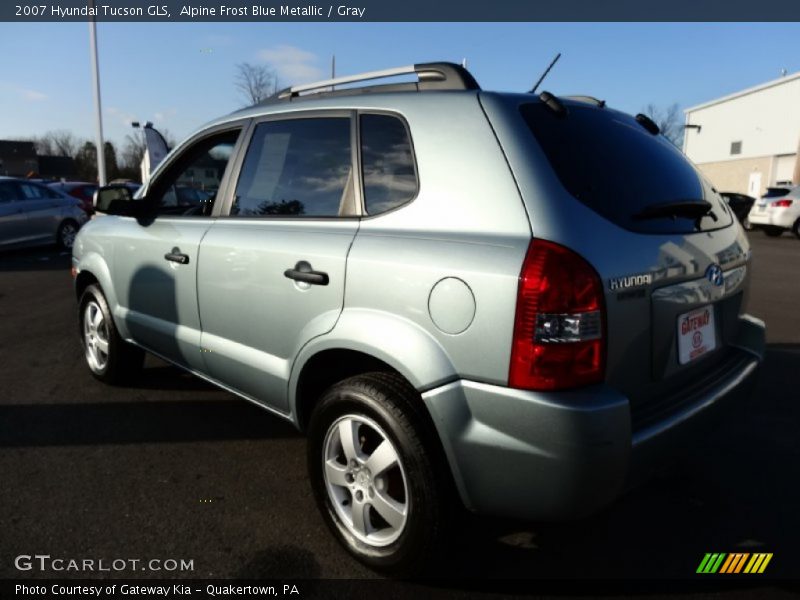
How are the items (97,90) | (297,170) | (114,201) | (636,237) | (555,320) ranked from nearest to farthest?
1. (555,320)
2. (636,237)
3. (297,170)
4. (114,201)
5. (97,90)

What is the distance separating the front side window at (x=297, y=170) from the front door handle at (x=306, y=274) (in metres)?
0.26

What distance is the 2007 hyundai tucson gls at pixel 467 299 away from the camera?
5.82ft

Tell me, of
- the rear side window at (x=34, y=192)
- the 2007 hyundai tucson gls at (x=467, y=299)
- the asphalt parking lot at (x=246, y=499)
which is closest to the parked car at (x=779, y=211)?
the asphalt parking lot at (x=246, y=499)

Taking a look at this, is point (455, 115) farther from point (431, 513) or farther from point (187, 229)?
point (187, 229)

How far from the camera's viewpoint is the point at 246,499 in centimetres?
272

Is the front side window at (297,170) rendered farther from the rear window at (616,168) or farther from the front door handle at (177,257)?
the rear window at (616,168)

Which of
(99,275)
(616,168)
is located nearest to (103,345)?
(99,275)

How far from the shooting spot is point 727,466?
9.89ft

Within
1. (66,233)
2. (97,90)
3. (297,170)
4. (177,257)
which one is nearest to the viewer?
(297,170)

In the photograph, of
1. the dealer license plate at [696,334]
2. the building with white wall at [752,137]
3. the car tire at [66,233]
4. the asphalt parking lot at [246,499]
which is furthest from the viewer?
the building with white wall at [752,137]

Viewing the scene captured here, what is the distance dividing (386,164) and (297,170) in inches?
23.6

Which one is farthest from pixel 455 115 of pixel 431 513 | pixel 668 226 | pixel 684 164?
pixel 431 513

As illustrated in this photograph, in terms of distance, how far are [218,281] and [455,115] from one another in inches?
56.7

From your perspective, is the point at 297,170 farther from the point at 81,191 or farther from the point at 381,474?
the point at 81,191
